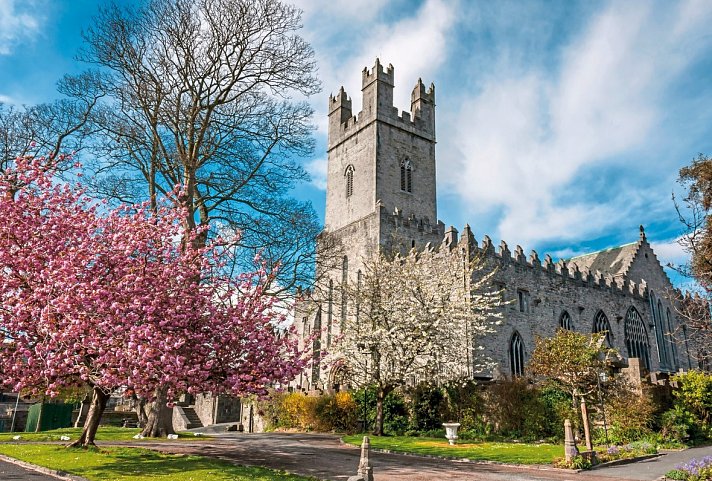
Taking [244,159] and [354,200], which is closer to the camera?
[244,159]

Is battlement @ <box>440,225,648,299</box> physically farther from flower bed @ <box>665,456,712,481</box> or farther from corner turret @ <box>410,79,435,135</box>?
flower bed @ <box>665,456,712,481</box>

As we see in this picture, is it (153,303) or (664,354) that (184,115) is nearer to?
(153,303)

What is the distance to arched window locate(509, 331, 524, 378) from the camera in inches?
1160

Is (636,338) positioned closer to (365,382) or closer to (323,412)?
(365,382)

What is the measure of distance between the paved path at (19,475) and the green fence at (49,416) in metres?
19.8

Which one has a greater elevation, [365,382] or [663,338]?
[663,338]

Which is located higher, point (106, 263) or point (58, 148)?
point (58, 148)

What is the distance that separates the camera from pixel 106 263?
40.0ft

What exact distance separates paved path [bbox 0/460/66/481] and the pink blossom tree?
150cm

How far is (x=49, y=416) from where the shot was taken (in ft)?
91.5

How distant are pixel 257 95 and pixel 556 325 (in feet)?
73.6

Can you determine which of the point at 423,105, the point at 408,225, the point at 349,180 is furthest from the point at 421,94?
the point at 408,225

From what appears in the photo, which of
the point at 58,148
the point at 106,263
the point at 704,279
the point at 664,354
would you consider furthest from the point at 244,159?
the point at 664,354

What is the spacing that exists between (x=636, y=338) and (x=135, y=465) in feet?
118
